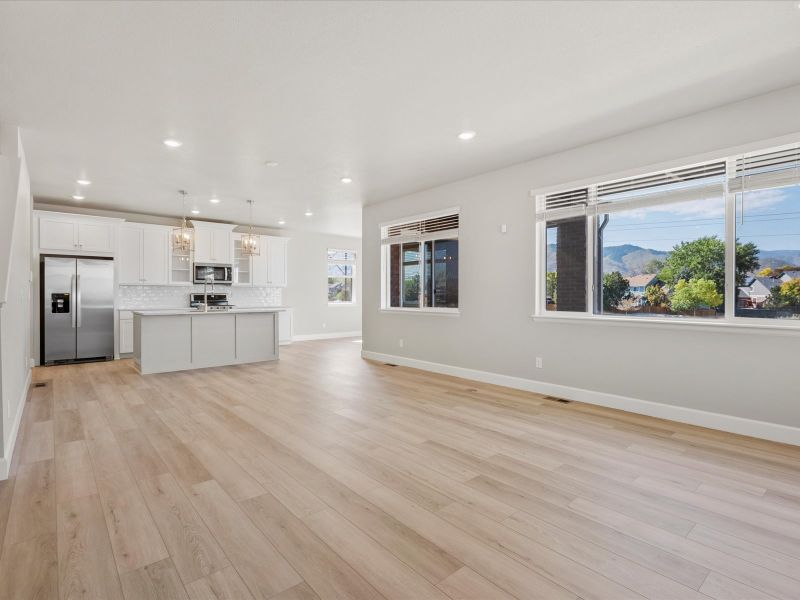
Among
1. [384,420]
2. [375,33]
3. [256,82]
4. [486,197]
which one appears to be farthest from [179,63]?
[486,197]

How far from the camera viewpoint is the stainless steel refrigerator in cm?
650

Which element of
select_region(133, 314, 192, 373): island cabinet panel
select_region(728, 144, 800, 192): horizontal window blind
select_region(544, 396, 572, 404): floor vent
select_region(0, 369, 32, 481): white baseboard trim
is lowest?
select_region(544, 396, 572, 404): floor vent

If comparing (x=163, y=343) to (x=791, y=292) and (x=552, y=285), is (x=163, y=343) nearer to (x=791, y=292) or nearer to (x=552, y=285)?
(x=552, y=285)

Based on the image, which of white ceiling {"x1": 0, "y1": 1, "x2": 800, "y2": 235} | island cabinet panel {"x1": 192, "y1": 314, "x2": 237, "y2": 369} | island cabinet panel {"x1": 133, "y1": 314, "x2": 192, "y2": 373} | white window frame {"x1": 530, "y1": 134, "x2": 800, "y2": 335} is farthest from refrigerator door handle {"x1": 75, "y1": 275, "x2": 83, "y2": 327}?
white window frame {"x1": 530, "y1": 134, "x2": 800, "y2": 335}

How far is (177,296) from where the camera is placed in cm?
834

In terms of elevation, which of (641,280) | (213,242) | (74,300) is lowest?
(74,300)

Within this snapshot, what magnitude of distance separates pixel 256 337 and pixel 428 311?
302 centimetres

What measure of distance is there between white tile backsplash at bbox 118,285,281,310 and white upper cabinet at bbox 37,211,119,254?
2.99 ft

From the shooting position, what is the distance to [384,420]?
373 centimetres

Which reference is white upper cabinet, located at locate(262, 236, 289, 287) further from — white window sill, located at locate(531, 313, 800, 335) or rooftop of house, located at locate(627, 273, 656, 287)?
rooftop of house, located at locate(627, 273, 656, 287)

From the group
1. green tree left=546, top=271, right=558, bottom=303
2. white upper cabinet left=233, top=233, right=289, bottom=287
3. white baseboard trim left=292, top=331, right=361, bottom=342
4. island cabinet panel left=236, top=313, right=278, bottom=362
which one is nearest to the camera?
green tree left=546, top=271, right=558, bottom=303

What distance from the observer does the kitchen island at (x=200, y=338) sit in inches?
234

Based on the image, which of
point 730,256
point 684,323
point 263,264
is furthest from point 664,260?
point 263,264

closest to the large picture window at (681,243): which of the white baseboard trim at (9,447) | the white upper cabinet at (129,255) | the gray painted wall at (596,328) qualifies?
the gray painted wall at (596,328)
